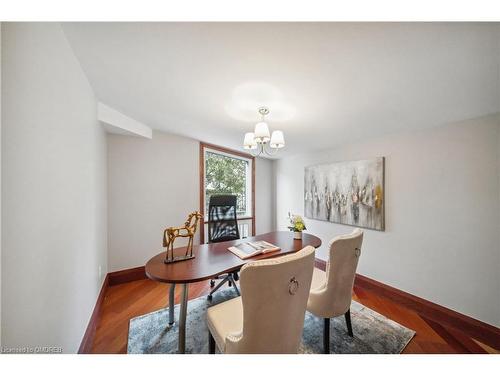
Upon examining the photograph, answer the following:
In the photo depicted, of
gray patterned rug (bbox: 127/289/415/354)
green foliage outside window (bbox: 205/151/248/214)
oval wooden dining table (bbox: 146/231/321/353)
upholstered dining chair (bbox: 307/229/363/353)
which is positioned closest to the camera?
oval wooden dining table (bbox: 146/231/321/353)

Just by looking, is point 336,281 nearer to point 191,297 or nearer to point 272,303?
point 272,303

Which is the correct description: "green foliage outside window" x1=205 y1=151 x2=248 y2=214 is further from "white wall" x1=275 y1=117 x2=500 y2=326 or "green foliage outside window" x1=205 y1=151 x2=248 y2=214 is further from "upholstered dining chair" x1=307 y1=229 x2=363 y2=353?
"upholstered dining chair" x1=307 y1=229 x2=363 y2=353

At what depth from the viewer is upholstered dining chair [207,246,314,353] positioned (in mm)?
825

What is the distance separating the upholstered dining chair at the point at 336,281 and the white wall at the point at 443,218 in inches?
46.4

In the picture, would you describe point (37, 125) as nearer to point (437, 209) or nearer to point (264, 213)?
point (437, 209)

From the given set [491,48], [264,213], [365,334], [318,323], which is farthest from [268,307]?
[264,213]

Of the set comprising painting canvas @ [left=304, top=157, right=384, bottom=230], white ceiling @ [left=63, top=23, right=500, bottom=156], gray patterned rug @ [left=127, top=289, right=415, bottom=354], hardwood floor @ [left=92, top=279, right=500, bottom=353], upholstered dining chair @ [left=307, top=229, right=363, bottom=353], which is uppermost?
white ceiling @ [left=63, top=23, right=500, bottom=156]

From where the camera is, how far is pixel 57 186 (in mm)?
1015

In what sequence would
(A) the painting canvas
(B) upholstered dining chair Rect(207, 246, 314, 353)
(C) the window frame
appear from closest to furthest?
(B) upholstered dining chair Rect(207, 246, 314, 353) → (A) the painting canvas → (C) the window frame

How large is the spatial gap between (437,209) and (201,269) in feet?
7.84

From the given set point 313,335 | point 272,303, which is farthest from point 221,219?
point 272,303

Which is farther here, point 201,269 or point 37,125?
point 201,269

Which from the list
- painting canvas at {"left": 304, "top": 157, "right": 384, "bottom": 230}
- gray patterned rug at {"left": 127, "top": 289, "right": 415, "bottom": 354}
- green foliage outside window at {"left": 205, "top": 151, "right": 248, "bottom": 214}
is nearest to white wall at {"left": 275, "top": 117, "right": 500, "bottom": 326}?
painting canvas at {"left": 304, "top": 157, "right": 384, "bottom": 230}

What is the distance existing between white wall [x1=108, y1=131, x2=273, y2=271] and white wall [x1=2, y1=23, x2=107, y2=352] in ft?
3.95
